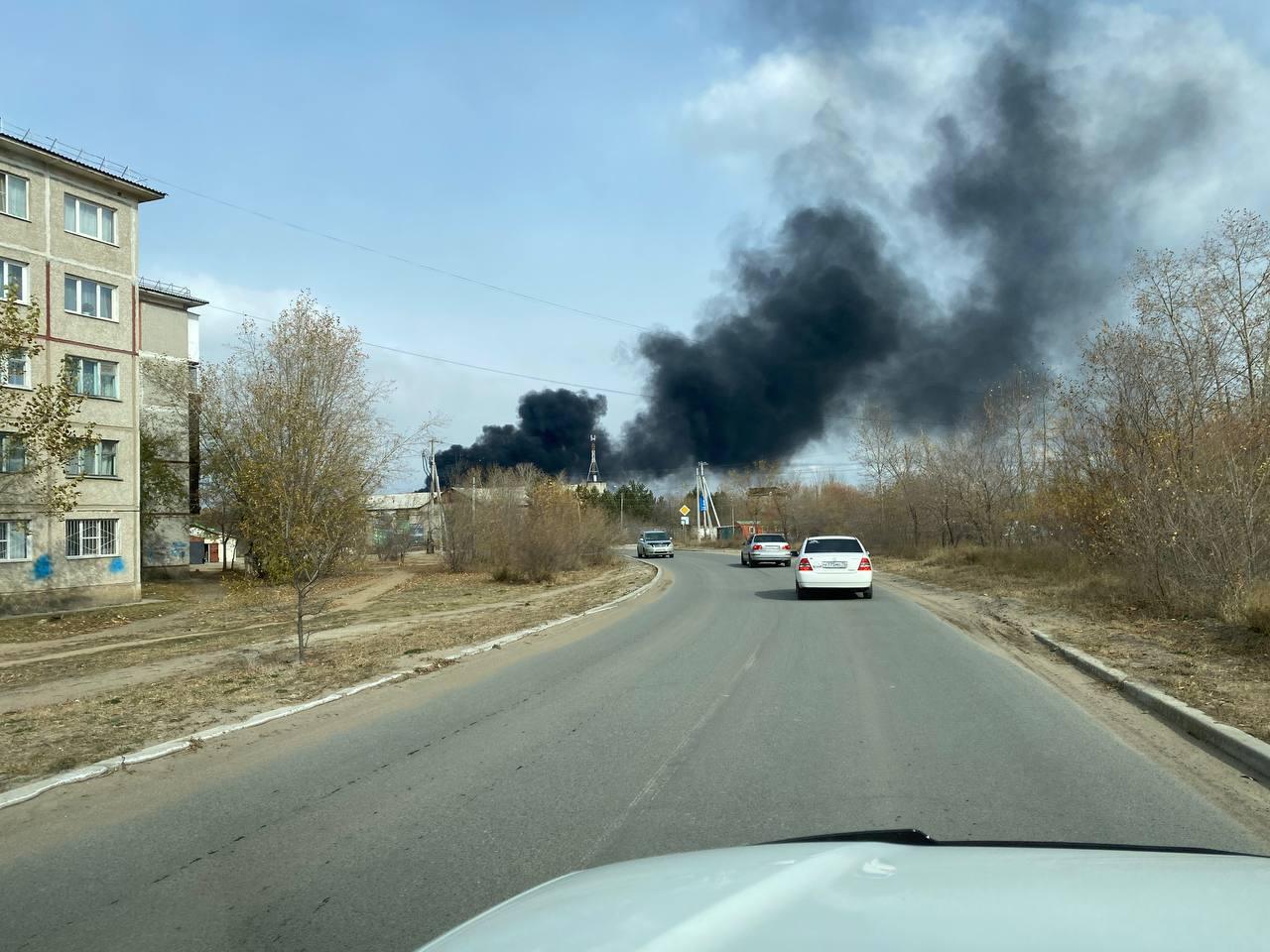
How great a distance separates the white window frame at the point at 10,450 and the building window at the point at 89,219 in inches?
295

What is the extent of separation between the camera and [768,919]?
7.40 feet

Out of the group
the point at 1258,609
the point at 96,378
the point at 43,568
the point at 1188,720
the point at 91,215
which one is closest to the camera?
the point at 1188,720

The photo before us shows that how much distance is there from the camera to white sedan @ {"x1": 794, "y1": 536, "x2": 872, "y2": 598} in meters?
22.2

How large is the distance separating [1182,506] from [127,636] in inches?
829

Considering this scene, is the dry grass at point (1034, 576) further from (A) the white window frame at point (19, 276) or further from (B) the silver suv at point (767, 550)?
(A) the white window frame at point (19, 276)

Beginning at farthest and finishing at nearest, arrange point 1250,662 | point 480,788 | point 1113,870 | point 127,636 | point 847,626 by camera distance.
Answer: point 127,636, point 847,626, point 1250,662, point 480,788, point 1113,870

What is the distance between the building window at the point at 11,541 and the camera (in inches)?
1094

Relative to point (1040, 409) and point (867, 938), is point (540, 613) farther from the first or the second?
point (1040, 409)

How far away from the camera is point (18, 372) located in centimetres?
2625

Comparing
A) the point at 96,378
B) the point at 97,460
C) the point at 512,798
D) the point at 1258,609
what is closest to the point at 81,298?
the point at 96,378

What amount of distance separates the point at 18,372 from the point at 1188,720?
1131 inches

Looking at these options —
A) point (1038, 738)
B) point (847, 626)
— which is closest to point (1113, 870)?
Result: point (1038, 738)

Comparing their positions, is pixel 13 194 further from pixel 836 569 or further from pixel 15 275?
pixel 836 569

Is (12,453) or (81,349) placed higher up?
(81,349)
